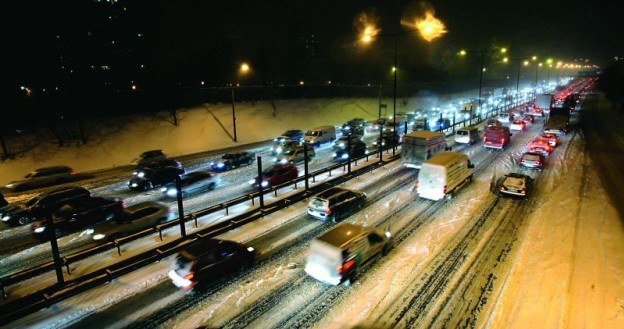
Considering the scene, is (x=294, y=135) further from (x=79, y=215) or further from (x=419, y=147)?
(x=79, y=215)

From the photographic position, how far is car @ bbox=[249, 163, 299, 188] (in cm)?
2406

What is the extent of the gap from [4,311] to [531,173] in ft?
96.8

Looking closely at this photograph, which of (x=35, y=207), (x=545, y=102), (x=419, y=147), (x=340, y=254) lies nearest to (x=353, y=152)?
(x=419, y=147)

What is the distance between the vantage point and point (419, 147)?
2581 centimetres

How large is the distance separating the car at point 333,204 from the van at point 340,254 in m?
4.25

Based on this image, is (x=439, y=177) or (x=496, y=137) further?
Answer: (x=496, y=137)

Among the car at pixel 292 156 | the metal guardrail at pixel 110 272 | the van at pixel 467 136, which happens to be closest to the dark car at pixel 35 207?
the metal guardrail at pixel 110 272

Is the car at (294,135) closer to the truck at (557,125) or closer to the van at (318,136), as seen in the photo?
the van at (318,136)

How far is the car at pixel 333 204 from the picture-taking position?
17.9 metres

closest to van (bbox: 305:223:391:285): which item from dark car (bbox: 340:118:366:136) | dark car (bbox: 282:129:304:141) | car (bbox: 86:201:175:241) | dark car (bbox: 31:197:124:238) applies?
car (bbox: 86:201:175:241)

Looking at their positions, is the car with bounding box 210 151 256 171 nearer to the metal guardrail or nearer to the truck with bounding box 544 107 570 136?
A: the metal guardrail

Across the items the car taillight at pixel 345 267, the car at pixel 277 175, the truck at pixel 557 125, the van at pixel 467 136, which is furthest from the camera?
the truck at pixel 557 125

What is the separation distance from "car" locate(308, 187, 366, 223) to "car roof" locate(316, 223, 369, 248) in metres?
4.07

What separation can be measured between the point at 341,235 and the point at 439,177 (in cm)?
922
